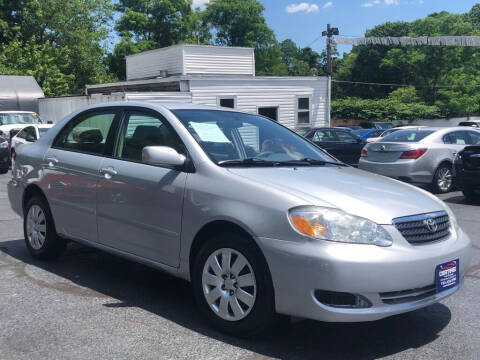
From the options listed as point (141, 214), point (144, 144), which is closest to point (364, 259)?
point (141, 214)

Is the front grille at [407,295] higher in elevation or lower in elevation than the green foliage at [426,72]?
lower

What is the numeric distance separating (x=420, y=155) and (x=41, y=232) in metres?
8.25

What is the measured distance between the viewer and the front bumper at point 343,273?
3471 mm

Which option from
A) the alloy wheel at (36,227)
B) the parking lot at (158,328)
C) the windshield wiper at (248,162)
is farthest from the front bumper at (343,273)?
the alloy wheel at (36,227)

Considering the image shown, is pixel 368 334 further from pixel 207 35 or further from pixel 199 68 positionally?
pixel 207 35

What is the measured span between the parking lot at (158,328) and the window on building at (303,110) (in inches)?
790

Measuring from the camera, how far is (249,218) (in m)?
3.79

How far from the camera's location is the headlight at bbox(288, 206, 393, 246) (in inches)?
140

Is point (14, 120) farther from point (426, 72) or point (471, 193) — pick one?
point (426, 72)

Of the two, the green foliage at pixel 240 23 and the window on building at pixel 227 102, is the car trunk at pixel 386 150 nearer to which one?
the window on building at pixel 227 102

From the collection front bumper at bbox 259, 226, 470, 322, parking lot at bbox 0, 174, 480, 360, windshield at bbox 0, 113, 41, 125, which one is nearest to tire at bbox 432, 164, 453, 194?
parking lot at bbox 0, 174, 480, 360

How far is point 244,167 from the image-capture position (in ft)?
14.1

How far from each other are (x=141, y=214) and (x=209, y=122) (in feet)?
3.13

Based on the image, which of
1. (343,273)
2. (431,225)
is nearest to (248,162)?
(343,273)
